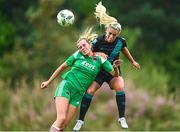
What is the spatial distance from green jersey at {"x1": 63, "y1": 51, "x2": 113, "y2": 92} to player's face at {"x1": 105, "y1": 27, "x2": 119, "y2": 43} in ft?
1.14

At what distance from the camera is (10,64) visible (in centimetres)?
3734

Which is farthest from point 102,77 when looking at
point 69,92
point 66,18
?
point 66,18

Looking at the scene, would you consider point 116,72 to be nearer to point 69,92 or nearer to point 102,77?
point 102,77

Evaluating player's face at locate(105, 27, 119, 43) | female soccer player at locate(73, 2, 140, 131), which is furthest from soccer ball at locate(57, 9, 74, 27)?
player's face at locate(105, 27, 119, 43)

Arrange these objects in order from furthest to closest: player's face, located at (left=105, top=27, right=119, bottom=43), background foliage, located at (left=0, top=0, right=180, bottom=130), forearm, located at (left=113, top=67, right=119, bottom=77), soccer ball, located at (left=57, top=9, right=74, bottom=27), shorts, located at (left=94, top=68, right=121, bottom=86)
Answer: background foliage, located at (left=0, top=0, right=180, bottom=130), shorts, located at (left=94, top=68, right=121, bottom=86), forearm, located at (left=113, top=67, right=119, bottom=77), soccer ball, located at (left=57, top=9, right=74, bottom=27), player's face, located at (left=105, top=27, right=119, bottom=43)

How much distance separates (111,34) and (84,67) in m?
0.72

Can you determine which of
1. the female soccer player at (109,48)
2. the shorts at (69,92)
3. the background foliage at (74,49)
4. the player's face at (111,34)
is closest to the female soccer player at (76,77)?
the shorts at (69,92)

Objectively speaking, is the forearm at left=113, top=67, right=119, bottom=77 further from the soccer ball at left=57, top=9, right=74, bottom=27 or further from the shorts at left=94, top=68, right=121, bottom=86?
the soccer ball at left=57, top=9, right=74, bottom=27

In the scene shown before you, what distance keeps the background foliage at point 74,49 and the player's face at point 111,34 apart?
5.74 feet

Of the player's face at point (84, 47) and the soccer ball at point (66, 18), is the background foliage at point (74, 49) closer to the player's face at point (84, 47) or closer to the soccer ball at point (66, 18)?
the soccer ball at point (66, 18)

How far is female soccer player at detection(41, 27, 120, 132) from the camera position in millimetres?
14398

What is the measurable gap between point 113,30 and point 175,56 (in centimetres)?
3051

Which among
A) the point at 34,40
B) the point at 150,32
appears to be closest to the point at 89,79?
the point at 34,40

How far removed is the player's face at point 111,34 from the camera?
47.1 ft
